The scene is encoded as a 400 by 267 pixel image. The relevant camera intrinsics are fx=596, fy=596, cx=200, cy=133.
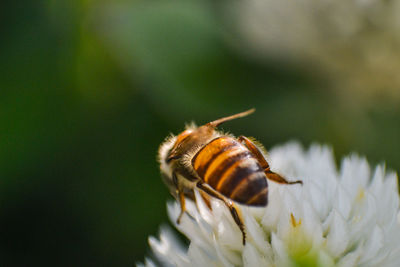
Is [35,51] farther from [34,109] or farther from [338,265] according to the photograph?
[338,265]

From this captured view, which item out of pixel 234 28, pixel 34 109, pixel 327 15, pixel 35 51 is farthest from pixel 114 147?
pixel 327 15

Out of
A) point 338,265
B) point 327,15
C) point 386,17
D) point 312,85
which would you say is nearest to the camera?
point 338,265

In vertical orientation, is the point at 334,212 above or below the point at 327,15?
below

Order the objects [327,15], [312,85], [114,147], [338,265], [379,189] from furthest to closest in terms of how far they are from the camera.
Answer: [312,85] < [114,147] < [327,15] < [379,189] < [338,265]

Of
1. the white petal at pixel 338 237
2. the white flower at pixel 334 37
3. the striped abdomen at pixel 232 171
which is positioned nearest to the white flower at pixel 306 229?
the white petal at pixel 338 237

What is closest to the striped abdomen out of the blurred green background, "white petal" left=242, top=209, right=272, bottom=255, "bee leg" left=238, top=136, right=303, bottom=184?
"bee leg" left=238, top=136, right=303, bottom=184

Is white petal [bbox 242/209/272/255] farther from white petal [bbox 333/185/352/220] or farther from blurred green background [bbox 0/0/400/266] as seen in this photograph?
blurred green background [bbox 0/0/400/266]

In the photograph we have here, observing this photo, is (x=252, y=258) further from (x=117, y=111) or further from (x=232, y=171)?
(x=117, y=111)
